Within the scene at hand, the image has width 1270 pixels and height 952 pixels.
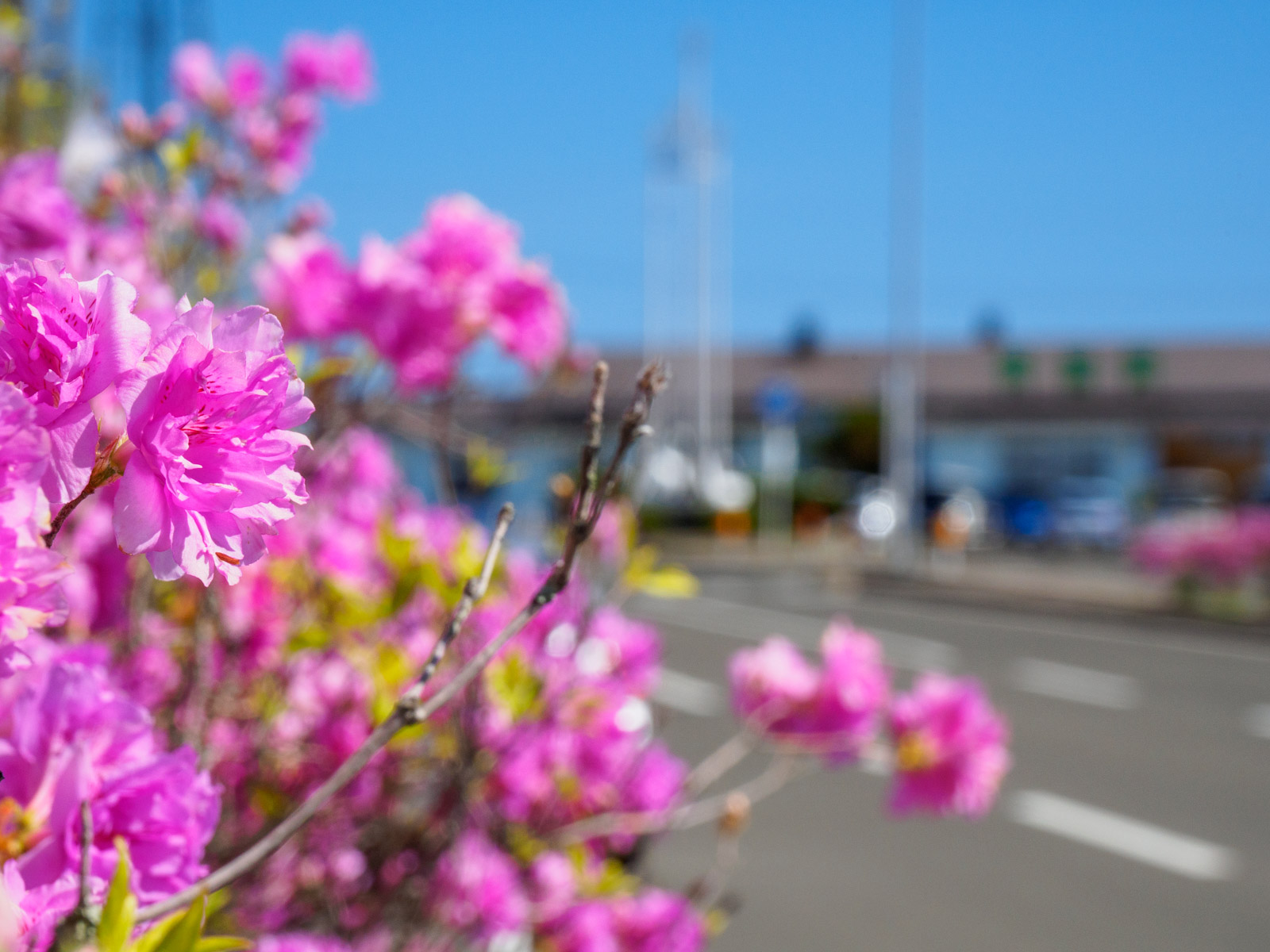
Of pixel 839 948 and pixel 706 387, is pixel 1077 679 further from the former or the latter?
pixel 706 387

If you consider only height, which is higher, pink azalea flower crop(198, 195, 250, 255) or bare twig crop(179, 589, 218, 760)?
pink azalea flower crop(198, 195, 250, 255)

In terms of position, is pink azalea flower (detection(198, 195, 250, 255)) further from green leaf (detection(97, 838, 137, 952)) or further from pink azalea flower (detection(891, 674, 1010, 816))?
green leaf (detection(97, 838, 137, 952))

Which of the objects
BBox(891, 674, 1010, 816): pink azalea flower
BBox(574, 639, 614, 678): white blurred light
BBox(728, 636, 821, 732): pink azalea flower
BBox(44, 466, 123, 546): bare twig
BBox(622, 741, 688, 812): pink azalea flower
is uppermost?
BBox(44, 466, 123, 546): bare twig

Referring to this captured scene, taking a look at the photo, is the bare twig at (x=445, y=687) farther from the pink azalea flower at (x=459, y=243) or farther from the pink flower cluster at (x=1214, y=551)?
the pink flower cluster at (x=1214, y=551)

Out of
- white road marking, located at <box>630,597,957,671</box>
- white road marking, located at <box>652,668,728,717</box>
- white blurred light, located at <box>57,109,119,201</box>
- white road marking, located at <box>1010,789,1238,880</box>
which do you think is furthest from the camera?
white road marking, located at <box>630,597,957,671</box>

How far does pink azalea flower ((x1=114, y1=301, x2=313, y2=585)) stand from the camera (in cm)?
54

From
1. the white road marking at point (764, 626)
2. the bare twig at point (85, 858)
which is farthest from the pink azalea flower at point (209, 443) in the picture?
the white road marking at point (764, 626)

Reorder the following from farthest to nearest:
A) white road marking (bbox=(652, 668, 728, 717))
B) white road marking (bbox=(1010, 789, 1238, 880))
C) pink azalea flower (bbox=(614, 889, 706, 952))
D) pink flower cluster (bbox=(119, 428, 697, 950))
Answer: white road marking (bbox=(652, 668, 728, 717))
white road marking (bbox=(1010, 789, 1238, 880))
pink azalea flower (bbox=(614, 889, 706, 952))
pink flower cluster (bbox=(119, 428, 697, 950))

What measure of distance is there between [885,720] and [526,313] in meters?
0.84

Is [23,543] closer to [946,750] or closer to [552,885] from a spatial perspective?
[552,885]

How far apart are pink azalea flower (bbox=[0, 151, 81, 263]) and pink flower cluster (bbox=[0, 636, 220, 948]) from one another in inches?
Answer: 24.5

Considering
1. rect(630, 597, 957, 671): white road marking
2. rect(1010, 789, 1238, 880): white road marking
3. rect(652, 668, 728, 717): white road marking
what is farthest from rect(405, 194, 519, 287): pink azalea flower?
rect(630, 597, 957, 671): white road marking

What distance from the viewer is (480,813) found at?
1895mm

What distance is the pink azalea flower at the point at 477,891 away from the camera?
5.65ft
